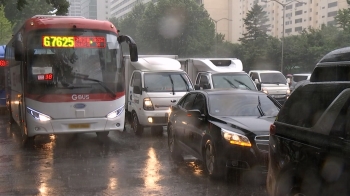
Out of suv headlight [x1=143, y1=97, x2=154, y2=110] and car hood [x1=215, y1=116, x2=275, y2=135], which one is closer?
car hood [x1=215, y1=116, x2=275, y2=135]

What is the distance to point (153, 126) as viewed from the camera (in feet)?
46.4

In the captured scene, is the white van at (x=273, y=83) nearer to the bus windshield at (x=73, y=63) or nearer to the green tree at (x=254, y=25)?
the bus windshield at (x=73, y=63)

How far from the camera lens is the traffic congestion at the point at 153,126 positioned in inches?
185

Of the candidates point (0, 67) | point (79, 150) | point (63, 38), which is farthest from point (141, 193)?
point (0, 67)

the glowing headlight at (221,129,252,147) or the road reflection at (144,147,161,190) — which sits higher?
the glowing headlight at (221,129,252,147)

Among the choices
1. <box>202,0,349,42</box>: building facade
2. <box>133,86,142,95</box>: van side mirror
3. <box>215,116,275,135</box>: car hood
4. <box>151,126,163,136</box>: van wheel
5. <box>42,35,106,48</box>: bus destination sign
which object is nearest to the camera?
<box>215,116,275,135</box>: car hood

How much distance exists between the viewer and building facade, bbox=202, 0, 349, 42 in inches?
3287

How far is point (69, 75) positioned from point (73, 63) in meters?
0.33

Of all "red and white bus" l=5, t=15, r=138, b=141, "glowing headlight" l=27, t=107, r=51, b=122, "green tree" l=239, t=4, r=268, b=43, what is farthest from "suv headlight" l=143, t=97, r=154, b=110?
"green tree" l=239, t=4, r=268, b=43

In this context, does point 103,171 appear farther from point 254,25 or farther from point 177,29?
point 254,25

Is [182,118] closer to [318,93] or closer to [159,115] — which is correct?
[159,115]

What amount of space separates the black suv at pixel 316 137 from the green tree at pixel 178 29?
55432 millimetres

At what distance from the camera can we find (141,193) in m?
7.30

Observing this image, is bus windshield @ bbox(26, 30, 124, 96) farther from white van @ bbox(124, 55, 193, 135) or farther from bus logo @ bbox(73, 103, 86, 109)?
white van @ bbox(124, 55, 193, 135)
